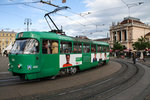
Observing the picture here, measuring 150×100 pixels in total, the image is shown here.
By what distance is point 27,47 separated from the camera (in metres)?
7.15

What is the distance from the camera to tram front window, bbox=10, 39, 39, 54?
23.3 feet

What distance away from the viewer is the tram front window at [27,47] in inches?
280

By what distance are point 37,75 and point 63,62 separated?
7.51ft

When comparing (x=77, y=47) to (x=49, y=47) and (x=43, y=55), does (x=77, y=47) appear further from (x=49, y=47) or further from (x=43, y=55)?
(x=43, y=55)

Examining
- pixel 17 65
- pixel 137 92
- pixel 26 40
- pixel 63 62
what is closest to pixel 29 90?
pixel 17 65

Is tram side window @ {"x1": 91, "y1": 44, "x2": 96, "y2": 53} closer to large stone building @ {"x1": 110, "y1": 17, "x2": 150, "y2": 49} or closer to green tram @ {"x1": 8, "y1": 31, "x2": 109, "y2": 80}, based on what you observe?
green tram @ {"x1": 8, "y1": 31, "x2": 109, "y2": 80}

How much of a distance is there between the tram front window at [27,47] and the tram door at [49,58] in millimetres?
443

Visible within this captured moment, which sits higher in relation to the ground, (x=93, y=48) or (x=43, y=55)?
(x=93, y=48)

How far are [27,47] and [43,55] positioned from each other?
1.02 m

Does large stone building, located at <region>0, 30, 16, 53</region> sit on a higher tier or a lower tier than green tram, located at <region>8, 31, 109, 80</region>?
higher

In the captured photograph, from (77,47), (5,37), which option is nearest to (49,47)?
(77,47)

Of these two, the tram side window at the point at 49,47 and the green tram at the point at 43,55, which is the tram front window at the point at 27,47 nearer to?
the green tram at the point at 43,55

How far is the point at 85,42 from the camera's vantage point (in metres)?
11.8

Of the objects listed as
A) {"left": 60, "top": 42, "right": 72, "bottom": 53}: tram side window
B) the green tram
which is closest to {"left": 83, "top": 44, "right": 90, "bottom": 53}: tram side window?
the green tram
